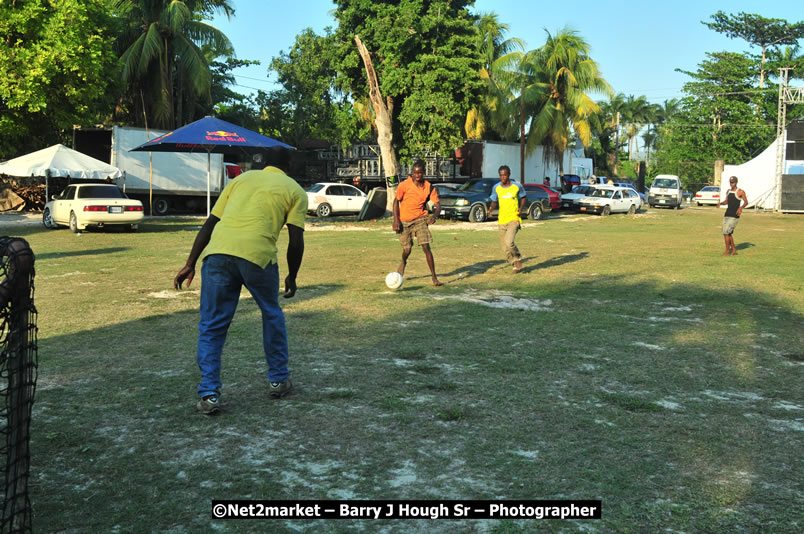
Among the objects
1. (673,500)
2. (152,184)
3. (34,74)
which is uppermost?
(34,74)

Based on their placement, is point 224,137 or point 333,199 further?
point 333,199

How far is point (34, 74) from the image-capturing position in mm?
23125

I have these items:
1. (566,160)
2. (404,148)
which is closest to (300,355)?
(404,148)

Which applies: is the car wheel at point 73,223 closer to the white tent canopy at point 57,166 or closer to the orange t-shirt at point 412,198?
the white tent canopy at point 57,166

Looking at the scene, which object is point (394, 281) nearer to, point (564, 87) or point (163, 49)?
point (163, 49)

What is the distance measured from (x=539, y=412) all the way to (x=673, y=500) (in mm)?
1408

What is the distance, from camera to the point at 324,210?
92.5 ft

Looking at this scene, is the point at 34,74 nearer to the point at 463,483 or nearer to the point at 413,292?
the point at 413,292

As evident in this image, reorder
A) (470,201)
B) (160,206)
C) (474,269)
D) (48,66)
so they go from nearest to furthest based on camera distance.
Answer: (474,269) → (48,66) → (470,201) → (160,206)

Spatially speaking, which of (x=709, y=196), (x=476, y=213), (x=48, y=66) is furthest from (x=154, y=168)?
(x=709, y=196)

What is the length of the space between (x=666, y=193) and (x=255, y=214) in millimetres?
40201

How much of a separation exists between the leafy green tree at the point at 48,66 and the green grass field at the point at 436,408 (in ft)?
53.3

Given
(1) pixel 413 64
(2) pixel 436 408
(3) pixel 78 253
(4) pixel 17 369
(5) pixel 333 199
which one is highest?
(1) pixel 413 64

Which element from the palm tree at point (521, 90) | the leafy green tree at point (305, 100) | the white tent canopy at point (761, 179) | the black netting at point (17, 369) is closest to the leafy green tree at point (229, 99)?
the leafy green tree at point (305, 100)
